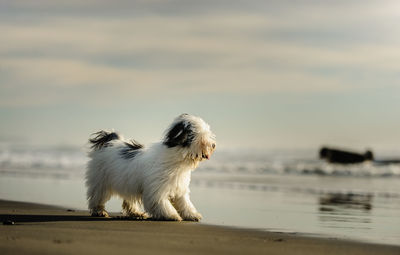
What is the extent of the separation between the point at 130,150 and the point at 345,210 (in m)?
3.52

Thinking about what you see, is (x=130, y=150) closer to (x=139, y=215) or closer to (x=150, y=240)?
(x=139, y=215)

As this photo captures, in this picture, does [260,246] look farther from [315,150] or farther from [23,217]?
[315,150]

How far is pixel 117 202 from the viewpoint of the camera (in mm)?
11211

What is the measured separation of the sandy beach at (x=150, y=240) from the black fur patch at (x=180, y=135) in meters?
1.03

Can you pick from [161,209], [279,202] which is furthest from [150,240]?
[279,202]

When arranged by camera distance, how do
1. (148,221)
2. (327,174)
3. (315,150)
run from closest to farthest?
(148,221)
(327,174)
(315,150)

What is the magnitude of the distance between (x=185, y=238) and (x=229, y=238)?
50 cm

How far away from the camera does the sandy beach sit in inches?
221

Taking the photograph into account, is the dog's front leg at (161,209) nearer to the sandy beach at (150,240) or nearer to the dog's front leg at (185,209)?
the dog's front leg at (185,209)

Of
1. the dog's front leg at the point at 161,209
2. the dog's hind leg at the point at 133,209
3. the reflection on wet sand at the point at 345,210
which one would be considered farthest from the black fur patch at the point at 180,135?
the reflection on wet sand at the point at 345,210

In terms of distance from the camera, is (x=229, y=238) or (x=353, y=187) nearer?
(x=229, y=238)

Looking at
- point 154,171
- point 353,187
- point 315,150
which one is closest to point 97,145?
point 154,171

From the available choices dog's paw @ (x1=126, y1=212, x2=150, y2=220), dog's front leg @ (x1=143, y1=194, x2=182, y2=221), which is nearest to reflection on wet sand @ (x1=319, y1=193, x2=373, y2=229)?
dog's front leg @ (x1=143, y1=194, x2=182, y2=221)

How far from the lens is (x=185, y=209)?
8.38m
